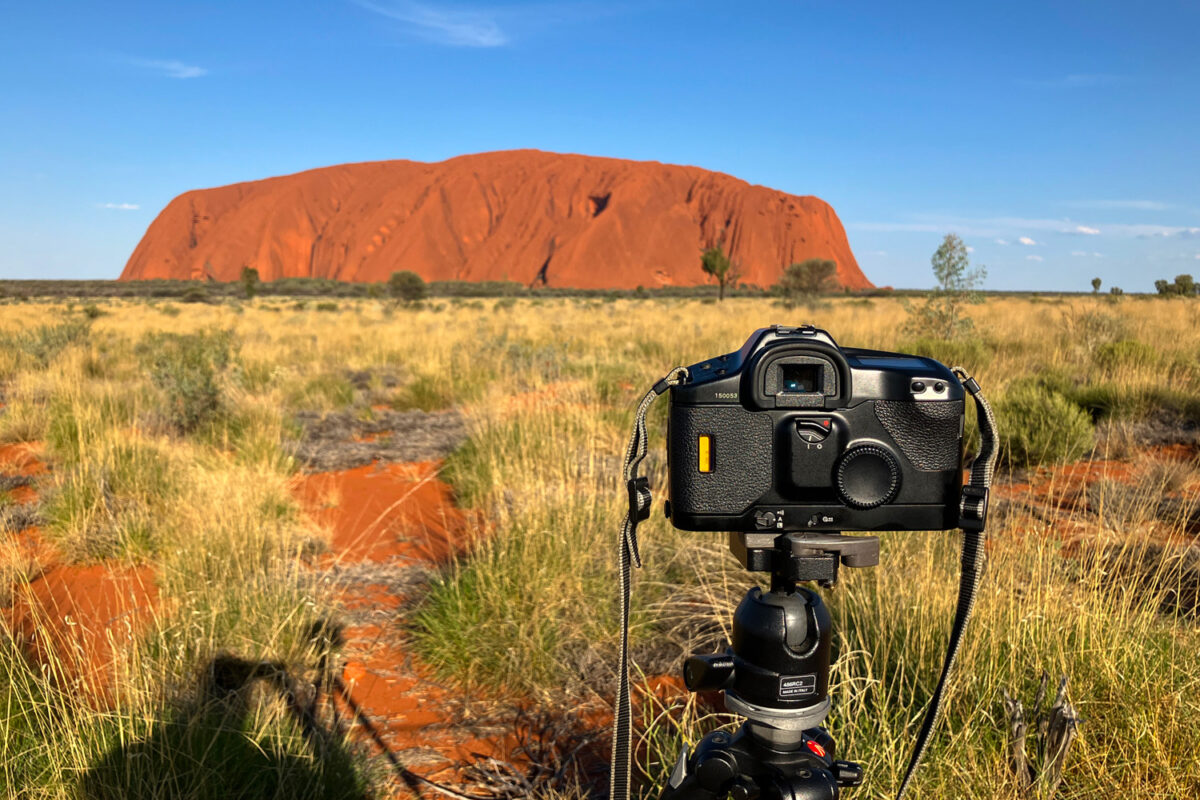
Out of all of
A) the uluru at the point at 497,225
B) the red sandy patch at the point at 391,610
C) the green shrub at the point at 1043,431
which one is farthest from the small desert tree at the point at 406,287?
the uluru at the point at 497,225

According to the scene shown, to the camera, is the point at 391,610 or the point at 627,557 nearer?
the point at 627,557

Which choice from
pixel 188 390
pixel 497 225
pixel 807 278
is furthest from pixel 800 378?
pixel 497 225

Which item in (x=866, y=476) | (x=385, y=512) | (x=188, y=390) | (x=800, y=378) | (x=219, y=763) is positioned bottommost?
(x=219, y=763)

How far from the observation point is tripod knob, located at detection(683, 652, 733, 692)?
996mm

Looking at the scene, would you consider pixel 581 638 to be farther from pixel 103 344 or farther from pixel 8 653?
pixel 103 344

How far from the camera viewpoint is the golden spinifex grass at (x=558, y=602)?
1.73 meters

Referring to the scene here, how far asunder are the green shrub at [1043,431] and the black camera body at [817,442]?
4.55 m

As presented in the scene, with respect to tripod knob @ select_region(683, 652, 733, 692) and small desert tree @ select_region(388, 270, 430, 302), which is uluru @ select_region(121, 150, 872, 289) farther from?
tripod knob @ select_region(683, 652, 733, 692)

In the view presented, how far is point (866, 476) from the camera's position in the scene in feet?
3.12

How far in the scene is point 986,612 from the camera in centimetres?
207

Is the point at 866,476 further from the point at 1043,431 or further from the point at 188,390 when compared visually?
the point at 188,390

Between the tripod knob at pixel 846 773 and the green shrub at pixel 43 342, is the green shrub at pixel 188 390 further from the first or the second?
the tripod knob at pixel 846 773

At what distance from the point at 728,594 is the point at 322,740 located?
1607 millimetres

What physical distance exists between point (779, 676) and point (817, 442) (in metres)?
0.33
